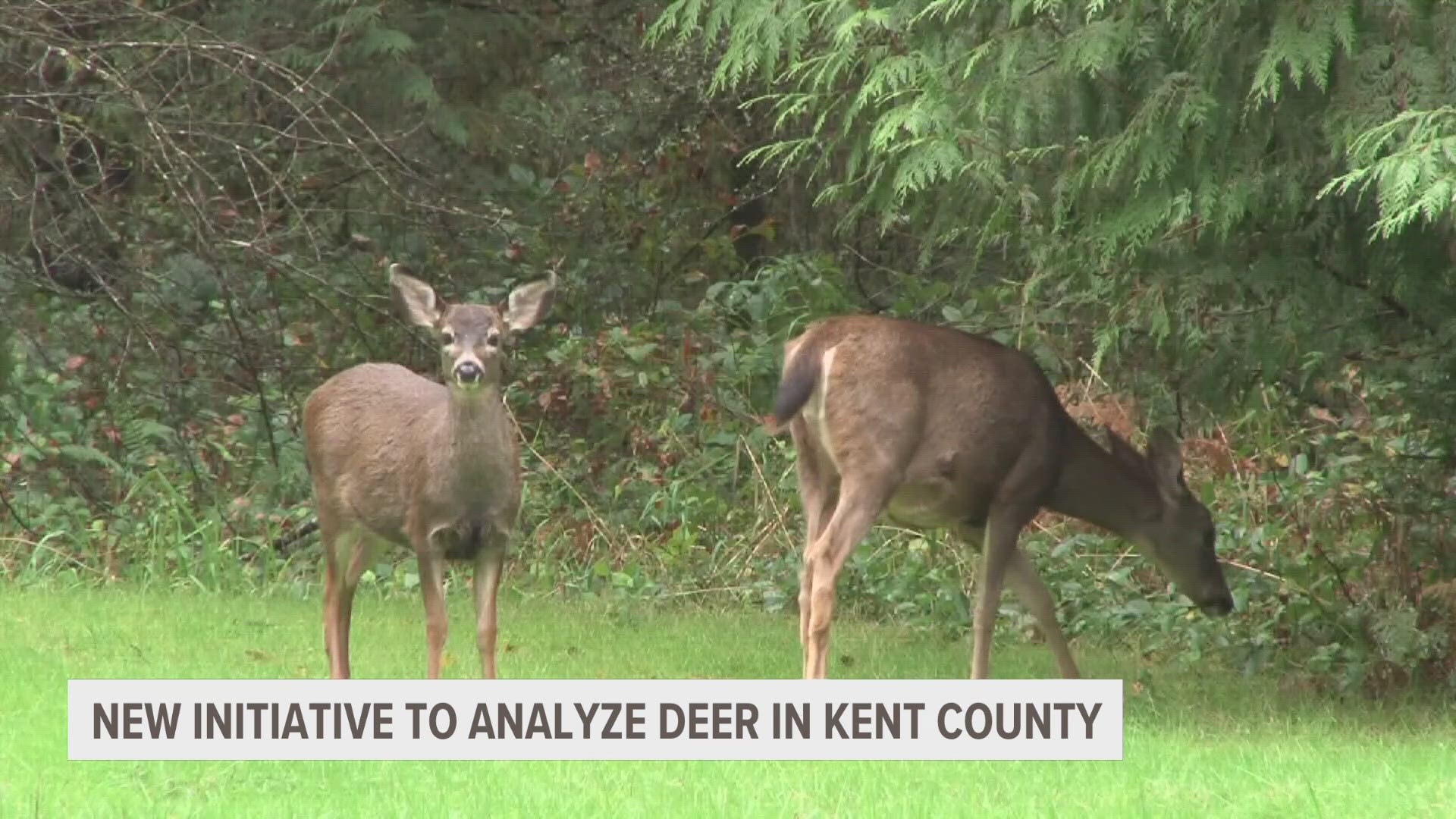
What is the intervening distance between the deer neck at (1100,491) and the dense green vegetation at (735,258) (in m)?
0.45

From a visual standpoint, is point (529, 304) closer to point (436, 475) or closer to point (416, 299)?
point (416, 299)

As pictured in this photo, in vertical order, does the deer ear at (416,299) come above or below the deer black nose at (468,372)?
above

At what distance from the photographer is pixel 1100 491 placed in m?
10.4

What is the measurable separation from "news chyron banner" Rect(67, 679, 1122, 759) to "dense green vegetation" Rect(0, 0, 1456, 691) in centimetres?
171

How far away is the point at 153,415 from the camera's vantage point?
49.5ft

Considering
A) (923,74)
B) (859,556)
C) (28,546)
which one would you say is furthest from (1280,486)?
(28,546)

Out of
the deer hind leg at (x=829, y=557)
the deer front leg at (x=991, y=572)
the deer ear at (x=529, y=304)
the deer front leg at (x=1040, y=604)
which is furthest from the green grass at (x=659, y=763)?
the deer ear at (x=529, y=304)

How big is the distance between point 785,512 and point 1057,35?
5944 millimetres

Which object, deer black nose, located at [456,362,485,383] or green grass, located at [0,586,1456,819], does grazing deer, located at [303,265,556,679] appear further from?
green grass, located at [0,586,1456,819]

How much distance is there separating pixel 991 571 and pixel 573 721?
284 centimetres

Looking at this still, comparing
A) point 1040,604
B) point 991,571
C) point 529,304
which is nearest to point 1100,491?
point 1040,604

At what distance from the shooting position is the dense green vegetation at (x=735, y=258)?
8023mm

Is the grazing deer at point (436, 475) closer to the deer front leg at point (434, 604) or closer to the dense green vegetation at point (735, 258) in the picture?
the deer front leg at point (434, 604)

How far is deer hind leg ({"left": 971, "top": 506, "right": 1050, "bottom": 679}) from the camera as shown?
31.8 ft
